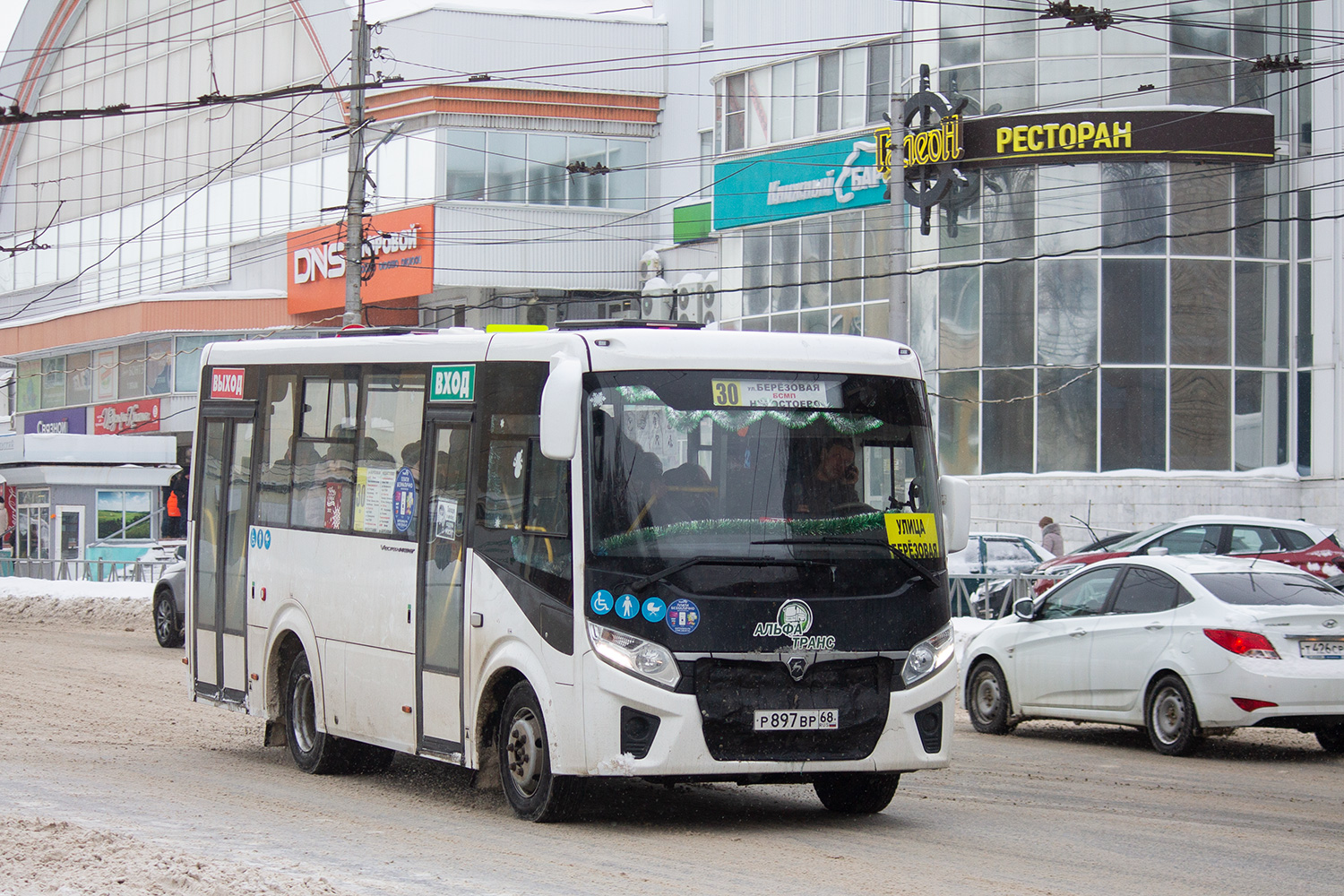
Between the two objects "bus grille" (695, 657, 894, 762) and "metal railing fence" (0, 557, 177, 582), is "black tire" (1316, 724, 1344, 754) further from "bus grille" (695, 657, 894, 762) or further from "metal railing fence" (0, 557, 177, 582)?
"metal railing fence" (0, 557, 177, 582)

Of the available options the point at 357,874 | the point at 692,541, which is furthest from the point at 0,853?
the point at 692,541

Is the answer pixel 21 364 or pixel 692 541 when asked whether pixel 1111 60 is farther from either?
pixel 21 364

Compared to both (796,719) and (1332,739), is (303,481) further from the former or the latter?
(1332,739)

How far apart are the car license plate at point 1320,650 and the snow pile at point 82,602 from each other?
21980mm

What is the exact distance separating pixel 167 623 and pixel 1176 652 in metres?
16.1

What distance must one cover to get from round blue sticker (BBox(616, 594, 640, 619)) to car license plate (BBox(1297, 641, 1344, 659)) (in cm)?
612

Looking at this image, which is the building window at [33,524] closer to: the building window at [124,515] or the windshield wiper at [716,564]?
the building window at [124,515]

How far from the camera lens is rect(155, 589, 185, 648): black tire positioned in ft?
84.1

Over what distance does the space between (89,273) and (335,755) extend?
69.0 m

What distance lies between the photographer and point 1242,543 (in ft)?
83.7

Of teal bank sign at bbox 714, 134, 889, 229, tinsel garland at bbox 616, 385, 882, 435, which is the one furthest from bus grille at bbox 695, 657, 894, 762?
teal bank sign at bbox 714, 134, 889, 229

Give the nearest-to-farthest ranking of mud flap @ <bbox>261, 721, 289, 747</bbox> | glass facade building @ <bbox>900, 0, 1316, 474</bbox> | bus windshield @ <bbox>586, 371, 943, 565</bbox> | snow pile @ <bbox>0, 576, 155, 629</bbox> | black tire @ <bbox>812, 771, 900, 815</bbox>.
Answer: bus windshield @ <bbox>586, 371, 943, 565</bbox>
black tire @ <bbox>812, 771, 900, 815</bbox>
mud flap @ <bbox>261, 721, 289, 747</bbox>
snow pile @ <bbox>0, 576, 155, 629</bbox>
glass facade building @ <bbox>900, 0, 1316, 474</bbox>

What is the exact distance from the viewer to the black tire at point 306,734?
478 inches

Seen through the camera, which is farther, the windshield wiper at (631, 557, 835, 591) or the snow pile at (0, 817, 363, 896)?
the windshield wiper at (631, 557, 835, 591)
